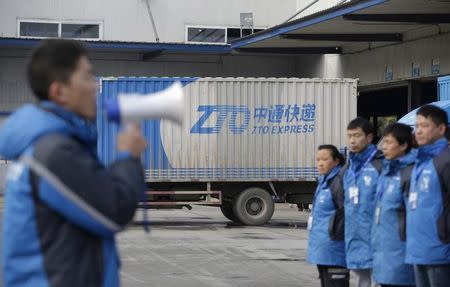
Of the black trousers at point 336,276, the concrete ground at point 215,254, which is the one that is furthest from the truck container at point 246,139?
the black trousers at point 336,276

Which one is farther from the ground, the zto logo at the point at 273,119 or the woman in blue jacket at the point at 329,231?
the zto logo at the point at 273,119

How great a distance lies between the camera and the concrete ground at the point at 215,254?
13586 millimetres

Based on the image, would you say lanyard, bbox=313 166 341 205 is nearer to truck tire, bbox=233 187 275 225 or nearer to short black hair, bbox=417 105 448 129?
short black hair, bbox=417 105 448 129

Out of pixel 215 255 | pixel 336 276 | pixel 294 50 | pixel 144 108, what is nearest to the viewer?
pixel 144 108

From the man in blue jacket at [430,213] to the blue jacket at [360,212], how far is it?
0.88 metres

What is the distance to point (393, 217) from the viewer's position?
816 cm

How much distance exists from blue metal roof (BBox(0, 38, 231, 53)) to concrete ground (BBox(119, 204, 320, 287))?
8.61 m

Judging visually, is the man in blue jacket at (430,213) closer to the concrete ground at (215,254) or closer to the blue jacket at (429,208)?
the blue jacket at (429,208)

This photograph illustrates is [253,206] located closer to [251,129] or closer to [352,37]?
[251,129]

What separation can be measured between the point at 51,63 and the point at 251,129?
64.2 feet

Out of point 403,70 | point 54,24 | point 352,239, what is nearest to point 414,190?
point 352,239

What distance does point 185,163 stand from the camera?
907 inches

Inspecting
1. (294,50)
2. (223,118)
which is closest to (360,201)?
(223,118)

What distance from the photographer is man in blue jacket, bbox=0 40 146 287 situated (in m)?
3.66
